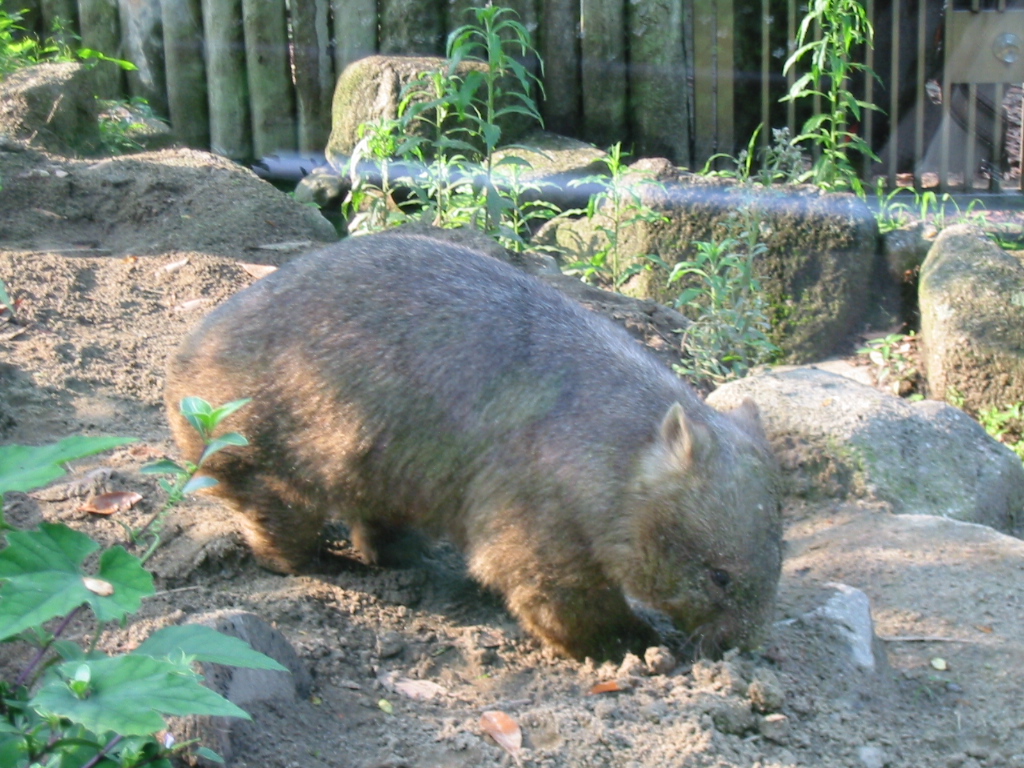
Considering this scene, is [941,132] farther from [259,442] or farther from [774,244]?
[259,442]

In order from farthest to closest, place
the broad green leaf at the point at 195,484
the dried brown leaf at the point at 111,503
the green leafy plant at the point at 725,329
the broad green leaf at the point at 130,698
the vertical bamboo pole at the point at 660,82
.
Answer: the vertical bamboo pole at the point at 660,82 → the green leafy plant at the point at 725,329 → the dried brown leaf at the point at 111,503 → the broad green leaf at the point at 195,484 → the broad green leaf at the point at 130,698

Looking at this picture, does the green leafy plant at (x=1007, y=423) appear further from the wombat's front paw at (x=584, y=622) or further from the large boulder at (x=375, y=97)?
the large boulder at (x=375, y=97)

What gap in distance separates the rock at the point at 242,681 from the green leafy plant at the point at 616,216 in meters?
3.69

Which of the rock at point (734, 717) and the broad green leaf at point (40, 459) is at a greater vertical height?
the broad green leaf at point (40, 459)

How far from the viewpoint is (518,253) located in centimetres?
552

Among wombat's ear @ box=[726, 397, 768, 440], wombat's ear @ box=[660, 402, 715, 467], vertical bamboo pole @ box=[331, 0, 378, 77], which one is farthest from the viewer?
vertical bamboo pole @ box=[331, 0, 378, 77]

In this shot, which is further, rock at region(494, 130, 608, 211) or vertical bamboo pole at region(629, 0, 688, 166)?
vertical bamboo pole at region(629, 0, 688, 166)

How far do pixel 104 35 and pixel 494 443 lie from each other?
258 inches

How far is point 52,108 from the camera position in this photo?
680cm

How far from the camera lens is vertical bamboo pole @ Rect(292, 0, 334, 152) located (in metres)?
7.96

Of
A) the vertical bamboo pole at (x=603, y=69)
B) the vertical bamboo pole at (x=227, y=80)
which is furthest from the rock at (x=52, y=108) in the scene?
the vertical bamboo pole at (x=603, y=69)

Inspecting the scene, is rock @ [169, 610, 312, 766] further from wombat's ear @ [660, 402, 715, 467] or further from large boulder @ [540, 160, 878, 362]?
large boulder @ [540, 160, 878, 362]

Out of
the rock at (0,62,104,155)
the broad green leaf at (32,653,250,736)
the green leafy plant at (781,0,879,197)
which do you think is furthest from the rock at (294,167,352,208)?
the broad green leaf at (32,653,250,736)

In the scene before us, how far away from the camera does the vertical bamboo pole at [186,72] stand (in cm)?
817
